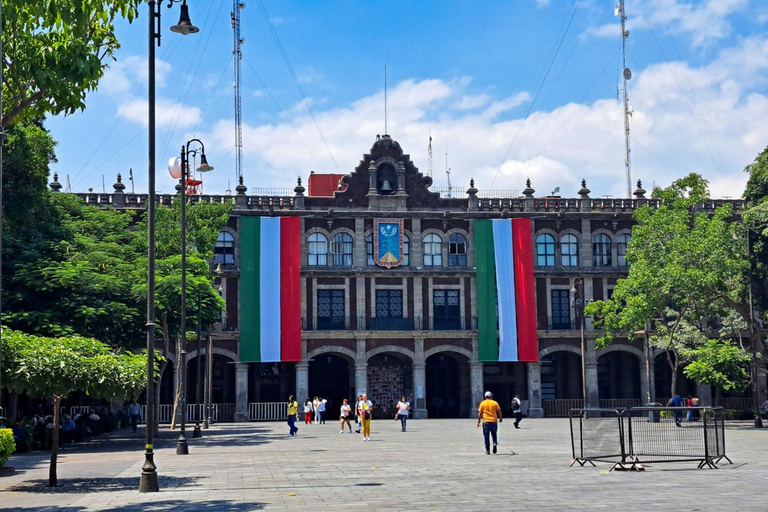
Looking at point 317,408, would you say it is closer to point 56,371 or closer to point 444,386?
point 444,386

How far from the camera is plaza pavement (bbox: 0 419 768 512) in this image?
1423cm

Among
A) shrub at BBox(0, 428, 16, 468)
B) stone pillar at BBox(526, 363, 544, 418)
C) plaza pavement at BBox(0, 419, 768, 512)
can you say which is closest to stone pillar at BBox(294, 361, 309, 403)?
stone pillar at BBox(526, 363, 544, 418)

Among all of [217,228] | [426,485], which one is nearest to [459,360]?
[217,228]

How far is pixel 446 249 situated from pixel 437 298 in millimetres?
2853

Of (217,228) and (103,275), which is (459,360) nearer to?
(217,228)

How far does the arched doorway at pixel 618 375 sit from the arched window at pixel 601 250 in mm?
5369

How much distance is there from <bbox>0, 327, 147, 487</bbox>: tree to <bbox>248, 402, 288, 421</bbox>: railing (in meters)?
31.6

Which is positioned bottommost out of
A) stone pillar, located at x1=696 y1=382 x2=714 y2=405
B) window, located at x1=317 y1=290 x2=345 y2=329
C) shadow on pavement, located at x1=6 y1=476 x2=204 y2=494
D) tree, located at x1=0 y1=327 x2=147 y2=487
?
shadow on pavement, located at x1=6 y1=476 x2=204 y2=494

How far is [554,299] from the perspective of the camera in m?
55.2

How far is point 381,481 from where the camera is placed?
1752cm

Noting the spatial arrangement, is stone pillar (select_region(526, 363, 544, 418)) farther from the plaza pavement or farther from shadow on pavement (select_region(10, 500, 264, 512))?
shadow on pavement (select_region(10, 500, 264, 512))

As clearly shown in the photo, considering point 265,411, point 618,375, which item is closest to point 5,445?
point 265,411

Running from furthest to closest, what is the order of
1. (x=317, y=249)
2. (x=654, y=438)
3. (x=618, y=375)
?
(x=618, y=375) < (x=317, y=249) < (x=654, y=438)

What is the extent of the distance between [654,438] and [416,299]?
34.5m
